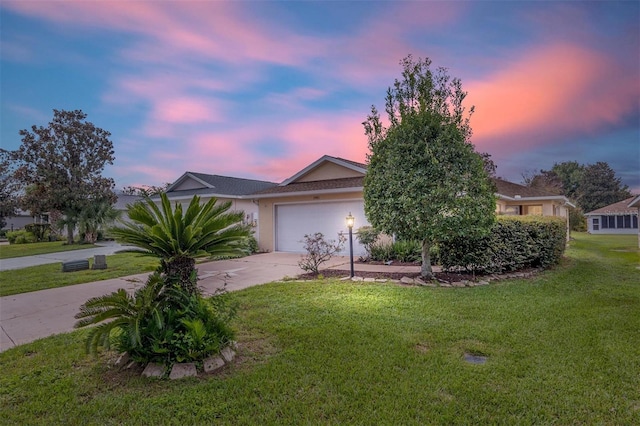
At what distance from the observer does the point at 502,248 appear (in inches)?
340

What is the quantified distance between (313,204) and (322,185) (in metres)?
0.92

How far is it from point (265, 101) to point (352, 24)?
446 cm

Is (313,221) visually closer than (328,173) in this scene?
Yes

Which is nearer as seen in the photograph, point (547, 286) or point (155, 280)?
point (155, 280)

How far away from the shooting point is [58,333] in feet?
16.6

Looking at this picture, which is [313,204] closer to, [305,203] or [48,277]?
[305,203]

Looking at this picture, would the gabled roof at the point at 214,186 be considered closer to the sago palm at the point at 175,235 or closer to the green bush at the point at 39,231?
the sago palm at the point at 175,235

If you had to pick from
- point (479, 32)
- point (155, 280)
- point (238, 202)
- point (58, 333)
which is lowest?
point (58, 333)

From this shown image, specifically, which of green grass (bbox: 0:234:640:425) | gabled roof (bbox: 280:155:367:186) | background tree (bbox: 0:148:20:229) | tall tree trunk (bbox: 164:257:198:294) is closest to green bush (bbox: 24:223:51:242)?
background tree (bbox: 0:148:20:229)

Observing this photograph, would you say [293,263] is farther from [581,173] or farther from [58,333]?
[581,173]

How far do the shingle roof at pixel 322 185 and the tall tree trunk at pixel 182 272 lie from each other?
371 inches

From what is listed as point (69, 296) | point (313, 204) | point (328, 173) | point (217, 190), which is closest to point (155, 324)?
point (69, 296)

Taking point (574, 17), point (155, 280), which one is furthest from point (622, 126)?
point (155, 280)

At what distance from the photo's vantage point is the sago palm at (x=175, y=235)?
12.5 ft
